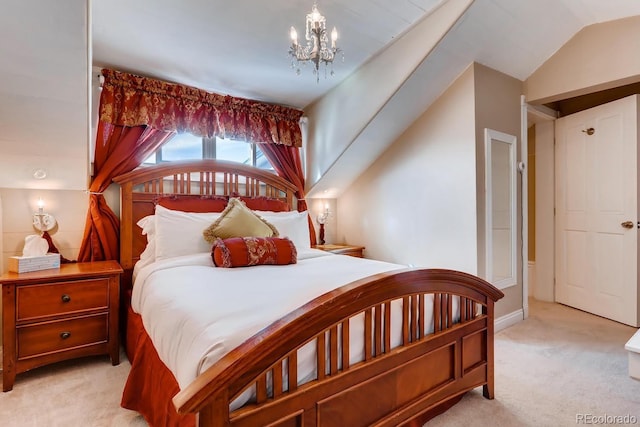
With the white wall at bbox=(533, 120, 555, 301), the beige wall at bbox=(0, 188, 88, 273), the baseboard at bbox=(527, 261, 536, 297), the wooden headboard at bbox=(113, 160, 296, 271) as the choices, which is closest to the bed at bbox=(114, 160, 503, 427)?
the wooden headboard at bbox=(113, 160, 296, 271)

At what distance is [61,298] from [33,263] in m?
0.34

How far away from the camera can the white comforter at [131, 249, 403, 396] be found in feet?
3.78

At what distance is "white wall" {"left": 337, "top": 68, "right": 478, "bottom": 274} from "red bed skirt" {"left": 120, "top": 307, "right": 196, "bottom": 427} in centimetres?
249

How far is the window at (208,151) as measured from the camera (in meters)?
3.26

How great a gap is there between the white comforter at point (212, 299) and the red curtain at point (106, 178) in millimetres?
722

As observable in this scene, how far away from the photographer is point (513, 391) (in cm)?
199

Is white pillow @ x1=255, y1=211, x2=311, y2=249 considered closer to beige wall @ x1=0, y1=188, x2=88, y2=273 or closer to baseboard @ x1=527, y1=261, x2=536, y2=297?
beige wall @ x1=0, y1=188, x2=88, y2=273

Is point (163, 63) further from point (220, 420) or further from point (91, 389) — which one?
point (220, 420)

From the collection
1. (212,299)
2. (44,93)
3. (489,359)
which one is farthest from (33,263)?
(489,359)

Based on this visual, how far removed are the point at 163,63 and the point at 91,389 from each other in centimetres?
246

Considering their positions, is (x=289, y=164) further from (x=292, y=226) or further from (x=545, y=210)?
(x=545, y=210)

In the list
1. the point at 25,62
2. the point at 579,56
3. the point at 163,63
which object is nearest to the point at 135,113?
the point at 163,63

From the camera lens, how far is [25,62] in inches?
67.3

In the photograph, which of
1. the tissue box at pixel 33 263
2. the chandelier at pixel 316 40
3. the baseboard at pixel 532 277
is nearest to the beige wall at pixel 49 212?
the tissue box at pixel 33 263
